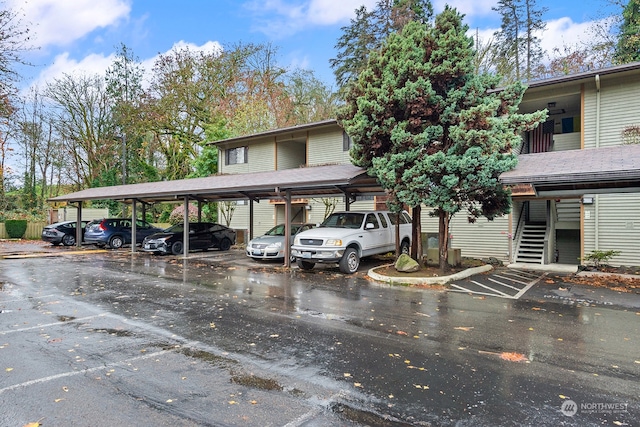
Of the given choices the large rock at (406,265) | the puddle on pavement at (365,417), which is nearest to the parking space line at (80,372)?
the puddle on pavement at (365,417)

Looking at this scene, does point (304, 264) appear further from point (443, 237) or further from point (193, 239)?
point (193, 239)

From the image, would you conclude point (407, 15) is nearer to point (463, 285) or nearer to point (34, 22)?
point (34, 22)

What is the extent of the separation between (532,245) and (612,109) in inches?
206

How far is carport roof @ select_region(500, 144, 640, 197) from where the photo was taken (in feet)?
27.2

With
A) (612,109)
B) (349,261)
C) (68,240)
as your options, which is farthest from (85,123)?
(612,109)

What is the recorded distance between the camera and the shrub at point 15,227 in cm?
2730

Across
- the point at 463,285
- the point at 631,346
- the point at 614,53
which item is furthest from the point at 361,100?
the point at 614,53

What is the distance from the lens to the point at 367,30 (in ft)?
102

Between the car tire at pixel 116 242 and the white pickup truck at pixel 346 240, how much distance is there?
13.3 meters

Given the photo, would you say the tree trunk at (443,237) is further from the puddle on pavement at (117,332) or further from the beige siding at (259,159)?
the beige siding at (259,159)

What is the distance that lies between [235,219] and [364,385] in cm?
2085

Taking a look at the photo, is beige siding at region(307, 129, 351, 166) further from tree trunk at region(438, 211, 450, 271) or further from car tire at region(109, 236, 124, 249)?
car tire at region(109, 236, 124, 249)

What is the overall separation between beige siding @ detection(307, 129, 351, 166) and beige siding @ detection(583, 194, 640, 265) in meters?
10.4

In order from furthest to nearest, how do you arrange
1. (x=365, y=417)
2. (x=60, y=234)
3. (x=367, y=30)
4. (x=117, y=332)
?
(x=367, y=30) < (x=60, y=234) < (x=117, y=332) < (x=365, y=417)
